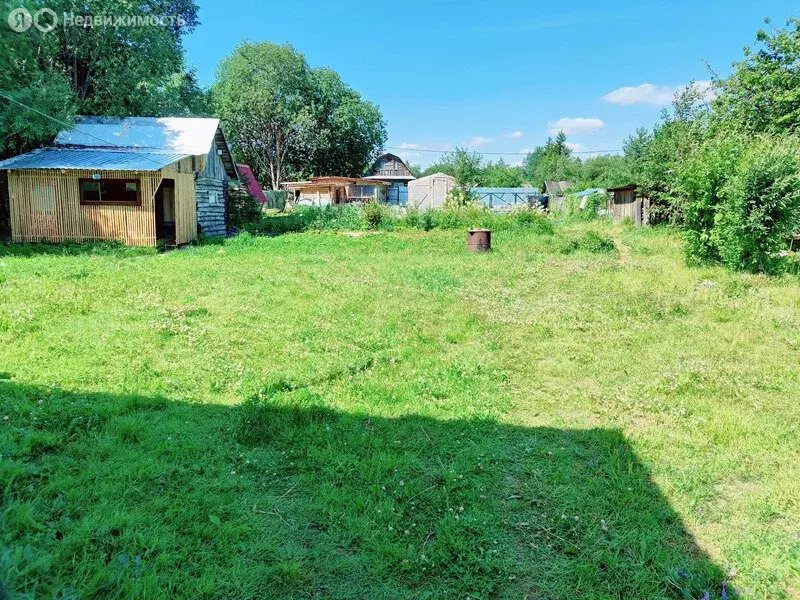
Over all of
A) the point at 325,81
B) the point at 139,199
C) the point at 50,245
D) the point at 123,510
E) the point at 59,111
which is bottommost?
the point at 123,510

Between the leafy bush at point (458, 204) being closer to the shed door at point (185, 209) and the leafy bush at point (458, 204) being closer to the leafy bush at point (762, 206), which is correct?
the shed door at point (185, 209)

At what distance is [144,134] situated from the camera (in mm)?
17891

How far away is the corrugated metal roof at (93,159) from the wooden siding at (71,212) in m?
0.26

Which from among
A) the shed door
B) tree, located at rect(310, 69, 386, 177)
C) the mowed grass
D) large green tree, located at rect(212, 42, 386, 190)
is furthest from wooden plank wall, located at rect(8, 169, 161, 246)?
tree, located at rect(310, 69, 386, 177)

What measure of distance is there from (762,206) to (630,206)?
49.1 ft

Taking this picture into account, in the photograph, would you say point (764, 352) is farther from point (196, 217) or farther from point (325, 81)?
point (325, 81)

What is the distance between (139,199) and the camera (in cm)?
1562

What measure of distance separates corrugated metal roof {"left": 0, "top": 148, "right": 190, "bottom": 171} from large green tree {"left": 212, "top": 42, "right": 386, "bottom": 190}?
28164 millimetres

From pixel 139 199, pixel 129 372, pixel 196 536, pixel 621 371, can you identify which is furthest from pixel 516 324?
pixel 139 199

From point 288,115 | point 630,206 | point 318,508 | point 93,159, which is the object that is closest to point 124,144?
point 93,159

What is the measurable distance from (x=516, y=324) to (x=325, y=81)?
4361 cm

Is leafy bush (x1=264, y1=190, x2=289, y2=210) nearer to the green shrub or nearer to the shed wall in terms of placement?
the shed wall

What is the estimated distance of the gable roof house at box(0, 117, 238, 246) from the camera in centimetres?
1502

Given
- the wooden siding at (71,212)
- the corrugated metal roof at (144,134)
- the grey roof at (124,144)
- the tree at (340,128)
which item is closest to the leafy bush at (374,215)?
the grey roof at (124,144)
